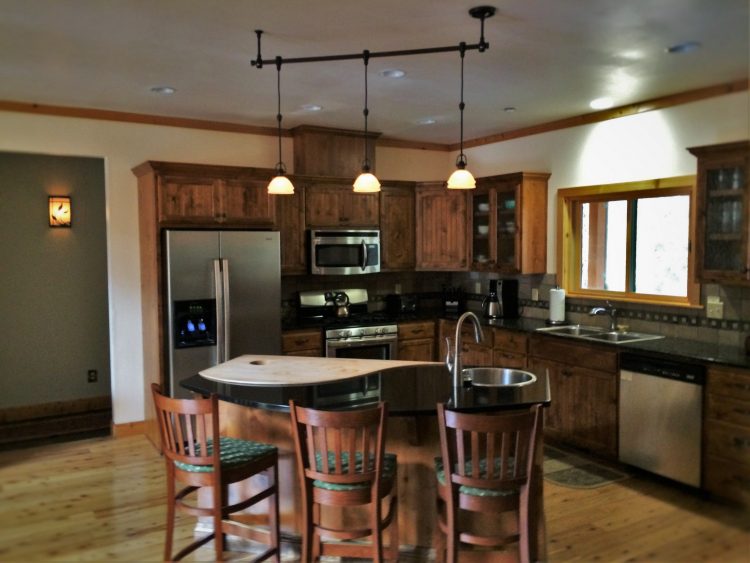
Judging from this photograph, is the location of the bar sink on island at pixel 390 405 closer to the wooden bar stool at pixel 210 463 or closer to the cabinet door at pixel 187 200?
the wooden bar stool at pixel 210 463

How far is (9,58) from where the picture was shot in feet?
11.0

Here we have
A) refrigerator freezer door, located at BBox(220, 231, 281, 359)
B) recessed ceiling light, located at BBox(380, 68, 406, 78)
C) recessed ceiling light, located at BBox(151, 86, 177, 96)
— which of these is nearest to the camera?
recessed ceiling light, located at BBox(380, 68, 406, 78)

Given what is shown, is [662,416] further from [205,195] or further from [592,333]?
[205,195]

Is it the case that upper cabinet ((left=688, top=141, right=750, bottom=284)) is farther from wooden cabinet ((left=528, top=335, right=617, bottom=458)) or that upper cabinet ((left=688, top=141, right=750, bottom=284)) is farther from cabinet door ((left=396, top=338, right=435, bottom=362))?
cabinet door ((left=396, top=338, right=435, bottom=362))

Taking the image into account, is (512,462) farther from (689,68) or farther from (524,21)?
(524,21)

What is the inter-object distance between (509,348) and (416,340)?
104 cm

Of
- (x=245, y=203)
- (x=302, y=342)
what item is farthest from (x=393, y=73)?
(x=302, y=342)

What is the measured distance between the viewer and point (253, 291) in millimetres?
4707

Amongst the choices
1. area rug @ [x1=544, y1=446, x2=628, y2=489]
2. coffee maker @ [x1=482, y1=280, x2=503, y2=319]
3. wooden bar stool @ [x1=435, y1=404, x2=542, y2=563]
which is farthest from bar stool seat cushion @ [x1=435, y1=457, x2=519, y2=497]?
coffee maker @ [x1=482, y1=280, x2=503, y2=319]

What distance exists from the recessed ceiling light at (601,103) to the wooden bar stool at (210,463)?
8.04ft

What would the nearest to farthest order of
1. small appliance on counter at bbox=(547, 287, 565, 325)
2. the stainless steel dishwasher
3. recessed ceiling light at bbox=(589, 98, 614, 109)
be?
the stainless steel dishwasher < recessed ceiling light at bbox=(589, 98, 614, 109) < small appliance on counter at bbox=(547, 287, 565, 325)

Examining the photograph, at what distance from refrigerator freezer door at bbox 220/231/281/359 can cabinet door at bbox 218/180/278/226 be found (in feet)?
0.51

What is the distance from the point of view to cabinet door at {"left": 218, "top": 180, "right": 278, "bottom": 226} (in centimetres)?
468

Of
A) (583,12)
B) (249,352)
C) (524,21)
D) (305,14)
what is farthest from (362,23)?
(249,352)
